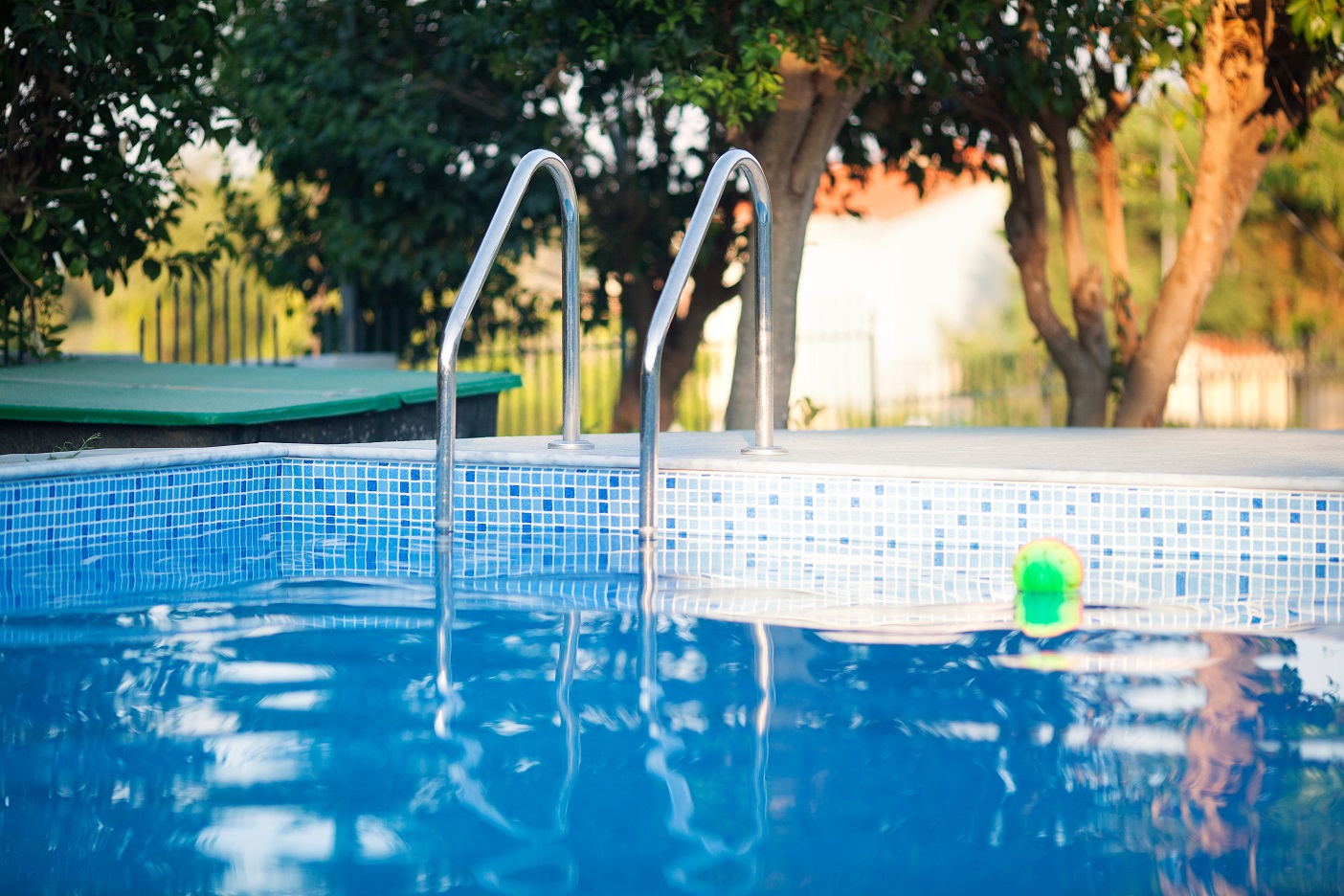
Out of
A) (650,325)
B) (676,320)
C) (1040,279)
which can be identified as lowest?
(650,325)

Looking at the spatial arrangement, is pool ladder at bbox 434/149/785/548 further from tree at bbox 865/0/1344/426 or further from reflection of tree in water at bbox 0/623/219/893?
tree at bbox 865/0/1344/426

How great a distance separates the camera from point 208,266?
28.7 ft

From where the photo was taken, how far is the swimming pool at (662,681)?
245 cm

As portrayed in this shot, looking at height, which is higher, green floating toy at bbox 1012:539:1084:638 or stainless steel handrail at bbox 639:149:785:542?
stainless steel handrail at bbox 639:149:785:542

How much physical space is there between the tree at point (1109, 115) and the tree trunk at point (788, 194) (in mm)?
734

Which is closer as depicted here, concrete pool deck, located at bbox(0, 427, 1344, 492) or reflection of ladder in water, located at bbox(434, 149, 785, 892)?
reflection of ladder in water, located at bbox(434, 149, 785, 892)

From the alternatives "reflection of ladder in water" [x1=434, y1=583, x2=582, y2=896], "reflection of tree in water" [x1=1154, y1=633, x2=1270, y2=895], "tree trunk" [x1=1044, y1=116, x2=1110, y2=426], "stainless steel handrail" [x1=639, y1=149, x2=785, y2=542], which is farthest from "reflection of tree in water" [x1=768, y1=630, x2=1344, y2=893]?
"tree trunk" [x1=1044, y1=116, x2=1110, y2=426]

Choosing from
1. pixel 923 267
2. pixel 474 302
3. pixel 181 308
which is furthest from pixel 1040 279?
pixel 181 308

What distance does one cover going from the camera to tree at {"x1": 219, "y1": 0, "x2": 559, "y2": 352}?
9.95 m

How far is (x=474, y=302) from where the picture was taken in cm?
557

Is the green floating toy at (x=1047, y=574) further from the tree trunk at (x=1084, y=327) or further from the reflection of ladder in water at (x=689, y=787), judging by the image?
the tree trunk at (x=1084, y=327)

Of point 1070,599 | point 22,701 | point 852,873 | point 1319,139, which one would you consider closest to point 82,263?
point 22,701

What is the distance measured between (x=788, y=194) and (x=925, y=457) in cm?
326

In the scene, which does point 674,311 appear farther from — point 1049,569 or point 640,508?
point 1049,569
